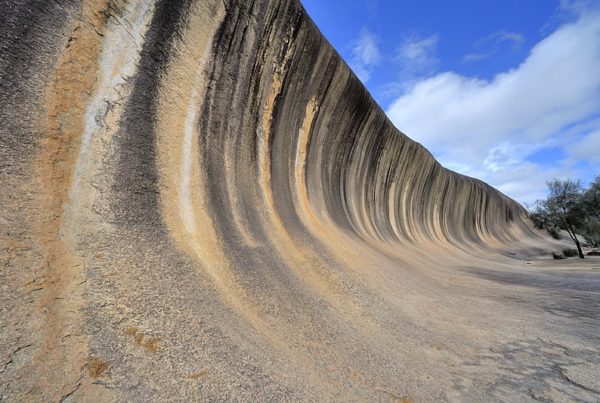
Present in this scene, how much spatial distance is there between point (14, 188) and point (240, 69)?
8.75 feet

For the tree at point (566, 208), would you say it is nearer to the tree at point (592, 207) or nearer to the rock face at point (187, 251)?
the tree at point (592, 207)

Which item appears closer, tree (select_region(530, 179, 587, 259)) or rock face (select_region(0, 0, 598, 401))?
rock face (select_region(0, 0, 598, 401))

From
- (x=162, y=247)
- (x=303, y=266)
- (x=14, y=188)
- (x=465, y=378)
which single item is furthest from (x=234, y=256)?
(x=465, y=378)

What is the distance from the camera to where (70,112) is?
2410 millimetres

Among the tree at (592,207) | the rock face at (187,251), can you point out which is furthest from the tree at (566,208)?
the rock face at (187,251)

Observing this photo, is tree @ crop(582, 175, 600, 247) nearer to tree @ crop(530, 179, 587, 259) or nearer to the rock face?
tree @ crop(530, 179, 587, 259)

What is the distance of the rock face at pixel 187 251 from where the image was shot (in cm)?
188

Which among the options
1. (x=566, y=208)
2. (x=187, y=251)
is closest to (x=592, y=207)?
(x=566, y=208)

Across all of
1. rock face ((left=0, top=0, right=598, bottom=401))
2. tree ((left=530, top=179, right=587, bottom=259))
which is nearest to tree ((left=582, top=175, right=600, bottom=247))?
tree ((left=530, top=179, right=587, bottom=259))

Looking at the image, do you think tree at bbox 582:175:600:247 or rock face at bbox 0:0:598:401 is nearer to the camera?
rock face at bbox 0:0:598:401

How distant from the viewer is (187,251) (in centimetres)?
275

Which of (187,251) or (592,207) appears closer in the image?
(187,251)

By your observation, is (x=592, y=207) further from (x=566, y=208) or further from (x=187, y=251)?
(x=187, y=251)

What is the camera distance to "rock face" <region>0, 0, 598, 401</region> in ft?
6.17
